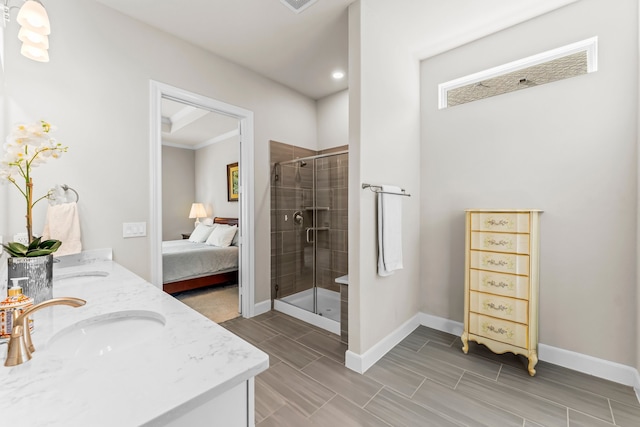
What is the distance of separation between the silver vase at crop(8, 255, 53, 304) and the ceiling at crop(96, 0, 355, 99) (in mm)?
1957

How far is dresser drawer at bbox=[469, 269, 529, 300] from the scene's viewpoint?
2.04 meters

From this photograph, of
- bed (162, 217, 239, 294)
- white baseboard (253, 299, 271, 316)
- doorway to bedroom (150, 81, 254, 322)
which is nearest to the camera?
doorway to bedroom (150, 81, 254, 322)

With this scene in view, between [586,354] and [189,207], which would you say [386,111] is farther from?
[189,207]

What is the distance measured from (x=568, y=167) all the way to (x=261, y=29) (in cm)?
264

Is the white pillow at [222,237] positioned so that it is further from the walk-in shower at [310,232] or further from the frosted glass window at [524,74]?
the frosted glass window at [524,74]

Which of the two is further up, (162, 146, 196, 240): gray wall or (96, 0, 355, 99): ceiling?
(96, 0, 355, 99): ceiling

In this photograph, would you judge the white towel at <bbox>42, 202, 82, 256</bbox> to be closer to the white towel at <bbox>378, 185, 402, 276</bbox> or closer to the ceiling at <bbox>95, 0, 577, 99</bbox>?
the ceiling at <bbox>95, 0, 577, 99</bbox>

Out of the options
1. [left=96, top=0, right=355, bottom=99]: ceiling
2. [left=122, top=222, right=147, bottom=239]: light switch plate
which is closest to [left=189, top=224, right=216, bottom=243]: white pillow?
[left=122, top=222, right=147, bottom=239]: light switch plate

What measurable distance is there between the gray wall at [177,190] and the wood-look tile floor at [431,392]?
471cm

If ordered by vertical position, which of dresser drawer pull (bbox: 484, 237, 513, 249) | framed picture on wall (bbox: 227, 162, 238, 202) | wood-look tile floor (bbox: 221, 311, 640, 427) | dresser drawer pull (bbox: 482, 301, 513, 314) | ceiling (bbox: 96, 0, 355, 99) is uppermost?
ceiling (bbox: 96, 0, 355, 99)

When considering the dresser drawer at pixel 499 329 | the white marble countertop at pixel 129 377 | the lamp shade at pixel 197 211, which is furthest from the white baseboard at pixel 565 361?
the lamp shade at pixel 197 211

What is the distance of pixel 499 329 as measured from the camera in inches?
83.6

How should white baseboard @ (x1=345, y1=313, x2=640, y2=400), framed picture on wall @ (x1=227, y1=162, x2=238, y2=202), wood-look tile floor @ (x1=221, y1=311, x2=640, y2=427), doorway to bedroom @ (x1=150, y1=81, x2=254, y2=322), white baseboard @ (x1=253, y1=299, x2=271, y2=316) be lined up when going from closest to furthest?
1. wood-look tile floor @ (x1=221, y1=311, x2=640, y2=427)
2. white baseboard @ (x1=345, y1=313, x2=640, y2=400)
3. doorway to bedroom @ (x1=150, y1=81, x2=254, y2=322)
4. white baseboard @ (x1=253, y1=299, x2=271, y2=316)
5. framed picture on wall @ (x1=227, y1=162, x2=238, y2=202)

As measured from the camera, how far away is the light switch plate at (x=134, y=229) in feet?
7.02
